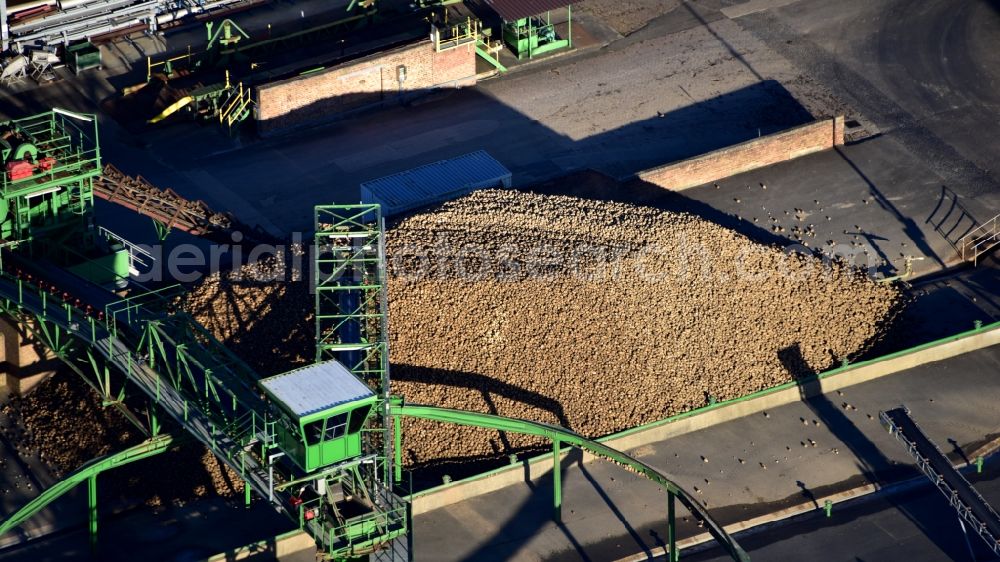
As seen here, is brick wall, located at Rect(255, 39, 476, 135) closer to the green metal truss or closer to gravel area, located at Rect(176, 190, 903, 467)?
gravel area, located at Rect(176, 190, 903, 467)

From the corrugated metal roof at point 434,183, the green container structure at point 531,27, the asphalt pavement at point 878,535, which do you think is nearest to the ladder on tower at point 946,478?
the asphalt pavement at point 878,535

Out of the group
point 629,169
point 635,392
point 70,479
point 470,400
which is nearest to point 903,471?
point 635,392

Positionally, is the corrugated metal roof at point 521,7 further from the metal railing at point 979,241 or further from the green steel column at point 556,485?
the green steel column at point 556,485

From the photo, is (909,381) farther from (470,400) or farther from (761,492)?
(470,400)

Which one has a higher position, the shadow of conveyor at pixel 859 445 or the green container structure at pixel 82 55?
the green container structure at pixel 82 55

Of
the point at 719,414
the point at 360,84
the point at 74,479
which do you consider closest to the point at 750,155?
the point at 719,414
